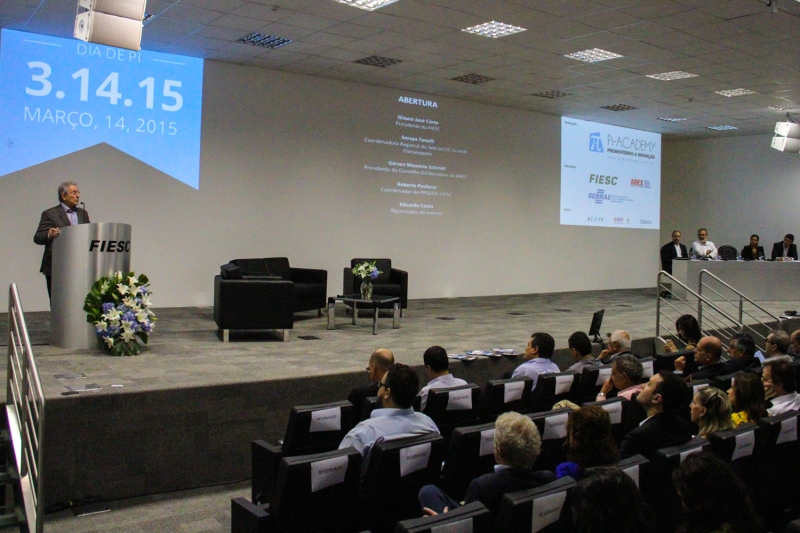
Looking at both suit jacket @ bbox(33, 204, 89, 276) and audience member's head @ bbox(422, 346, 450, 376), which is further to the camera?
suit jacket @ bbox(33, 204, 89, 276)

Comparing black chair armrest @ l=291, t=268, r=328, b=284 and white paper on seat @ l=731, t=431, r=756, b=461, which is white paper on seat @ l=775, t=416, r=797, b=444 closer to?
white paper on seat @ l=731, t=431, r=756, b=461

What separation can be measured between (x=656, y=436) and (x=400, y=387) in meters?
1.14

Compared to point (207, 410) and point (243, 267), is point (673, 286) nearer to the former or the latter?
point (243, 267)

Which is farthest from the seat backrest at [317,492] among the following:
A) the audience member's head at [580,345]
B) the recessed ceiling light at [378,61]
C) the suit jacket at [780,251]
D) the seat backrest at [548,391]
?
A: the suit jacket at [780,251]

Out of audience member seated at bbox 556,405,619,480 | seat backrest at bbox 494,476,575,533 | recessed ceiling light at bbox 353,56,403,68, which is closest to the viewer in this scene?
seat backrest at bbox 494,476,575,533

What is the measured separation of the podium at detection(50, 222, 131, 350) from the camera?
525 centimetres

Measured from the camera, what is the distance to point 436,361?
161 inches

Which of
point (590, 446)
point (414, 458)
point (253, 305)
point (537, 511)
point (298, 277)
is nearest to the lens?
point (537, 511)

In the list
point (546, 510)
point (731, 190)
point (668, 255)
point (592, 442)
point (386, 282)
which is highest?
point (731, 190)

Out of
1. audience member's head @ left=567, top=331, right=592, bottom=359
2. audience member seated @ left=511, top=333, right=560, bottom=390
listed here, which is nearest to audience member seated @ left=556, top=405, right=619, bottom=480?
audience member seated @ left=511, top=333, right=560, bottom=390

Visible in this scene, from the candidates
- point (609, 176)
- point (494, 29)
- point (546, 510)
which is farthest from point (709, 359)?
point (609, 176)

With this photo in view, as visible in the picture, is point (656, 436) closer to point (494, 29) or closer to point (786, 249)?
point (494, 29)

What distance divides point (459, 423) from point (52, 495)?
7.37 ft

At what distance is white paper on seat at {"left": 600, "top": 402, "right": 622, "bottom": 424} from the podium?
12.7 ft
